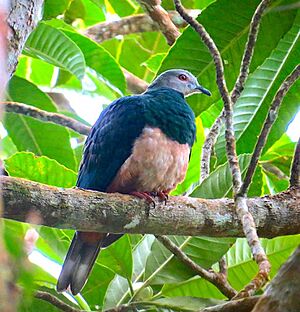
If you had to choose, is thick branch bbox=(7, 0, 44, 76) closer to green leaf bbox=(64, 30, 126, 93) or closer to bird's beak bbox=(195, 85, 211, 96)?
bird's beak bbox=(195, 85, 211, 96)

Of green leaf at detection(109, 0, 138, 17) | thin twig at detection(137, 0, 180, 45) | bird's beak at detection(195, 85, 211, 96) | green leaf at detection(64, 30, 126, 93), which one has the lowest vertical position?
bird's beak at detection(195, 85, 211, 96)

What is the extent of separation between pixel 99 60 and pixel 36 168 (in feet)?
3.46

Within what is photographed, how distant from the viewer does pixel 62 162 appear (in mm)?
3920

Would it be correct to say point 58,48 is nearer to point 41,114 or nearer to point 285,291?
point 41,114

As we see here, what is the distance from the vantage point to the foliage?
117 inches

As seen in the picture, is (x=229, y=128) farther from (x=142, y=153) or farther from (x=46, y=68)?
(x=46, y=68)

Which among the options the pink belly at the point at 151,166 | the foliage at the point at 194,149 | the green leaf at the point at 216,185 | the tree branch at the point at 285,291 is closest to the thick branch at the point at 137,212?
the foliage at the point at 194,149

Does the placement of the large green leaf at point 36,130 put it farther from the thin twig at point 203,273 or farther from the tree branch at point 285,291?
the tree branch at point 285,291

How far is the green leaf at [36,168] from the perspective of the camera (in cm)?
315

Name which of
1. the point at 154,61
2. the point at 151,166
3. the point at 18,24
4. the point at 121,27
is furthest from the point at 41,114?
the point at 18,24

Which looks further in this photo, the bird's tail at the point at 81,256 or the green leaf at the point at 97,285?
the green leaf at the point at 97,285

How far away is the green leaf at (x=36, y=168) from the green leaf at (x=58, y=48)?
72cm

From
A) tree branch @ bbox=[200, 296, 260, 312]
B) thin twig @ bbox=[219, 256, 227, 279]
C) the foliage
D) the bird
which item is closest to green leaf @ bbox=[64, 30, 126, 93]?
the foliage

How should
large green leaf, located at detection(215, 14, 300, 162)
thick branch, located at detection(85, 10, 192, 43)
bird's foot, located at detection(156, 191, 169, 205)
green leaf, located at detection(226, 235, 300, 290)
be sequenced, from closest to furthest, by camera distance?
1. bird's foot, located at detection(156, 191, 169, 205)
2. green leaf, located at detection(226, 235, 300, 290)
3. large green leaf, located at detection(215, 14, 300, 162)
4. thick branch, located at detection(85, 10, 192, 43)
